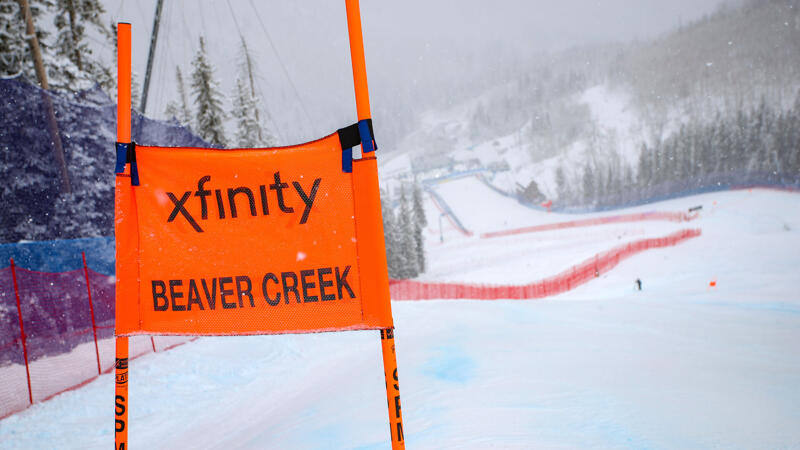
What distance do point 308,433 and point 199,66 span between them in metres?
24.6

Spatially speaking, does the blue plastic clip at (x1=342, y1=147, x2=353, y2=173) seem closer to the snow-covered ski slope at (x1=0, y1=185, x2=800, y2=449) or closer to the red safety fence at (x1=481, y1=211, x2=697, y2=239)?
the snow-covered ski slope at (x1=0, y1=185, x2=800, y2=449)

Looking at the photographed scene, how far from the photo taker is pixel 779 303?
11.8m

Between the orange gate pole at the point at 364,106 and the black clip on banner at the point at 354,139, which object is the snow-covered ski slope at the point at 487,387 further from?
the black clip on banner at the point at 354,139

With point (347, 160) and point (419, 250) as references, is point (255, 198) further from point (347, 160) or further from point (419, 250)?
point (419, 250)

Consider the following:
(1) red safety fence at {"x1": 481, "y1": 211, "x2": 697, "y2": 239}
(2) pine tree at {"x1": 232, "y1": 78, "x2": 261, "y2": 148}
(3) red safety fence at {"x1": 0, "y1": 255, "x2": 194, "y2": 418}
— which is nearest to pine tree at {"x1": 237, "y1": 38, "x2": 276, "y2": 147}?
(2) pine tree at {"x1": 232, "y1": 78, "x2": 261, "y2": 148}

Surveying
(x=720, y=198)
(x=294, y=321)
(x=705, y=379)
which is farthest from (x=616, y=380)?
(x=720, y=198)

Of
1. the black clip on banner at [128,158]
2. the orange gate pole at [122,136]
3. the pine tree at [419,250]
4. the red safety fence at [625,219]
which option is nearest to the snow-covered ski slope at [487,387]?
the orange gate pole at [122,136]

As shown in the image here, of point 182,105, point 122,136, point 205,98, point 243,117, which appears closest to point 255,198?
point 122,136

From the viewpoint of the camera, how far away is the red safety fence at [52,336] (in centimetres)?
716

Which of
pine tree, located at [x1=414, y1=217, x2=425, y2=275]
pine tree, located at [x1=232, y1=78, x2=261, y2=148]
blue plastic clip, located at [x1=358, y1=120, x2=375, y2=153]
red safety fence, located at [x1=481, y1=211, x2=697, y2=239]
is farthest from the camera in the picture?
red safety fence, located at [x1=481, y1=211, x2=697, y2=239]

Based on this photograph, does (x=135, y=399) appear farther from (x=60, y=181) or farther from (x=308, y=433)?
(x=60, y=181)

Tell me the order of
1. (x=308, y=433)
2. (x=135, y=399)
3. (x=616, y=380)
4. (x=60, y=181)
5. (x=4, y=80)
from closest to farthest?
(x=308, y=433), (x=616, y=380), (x=135, y=399), (x=4, y=80), (x=60, y=181)

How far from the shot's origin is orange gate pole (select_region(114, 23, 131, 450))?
2.40 meters

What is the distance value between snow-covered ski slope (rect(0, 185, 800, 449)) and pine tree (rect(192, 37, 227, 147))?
1682 centimetres
